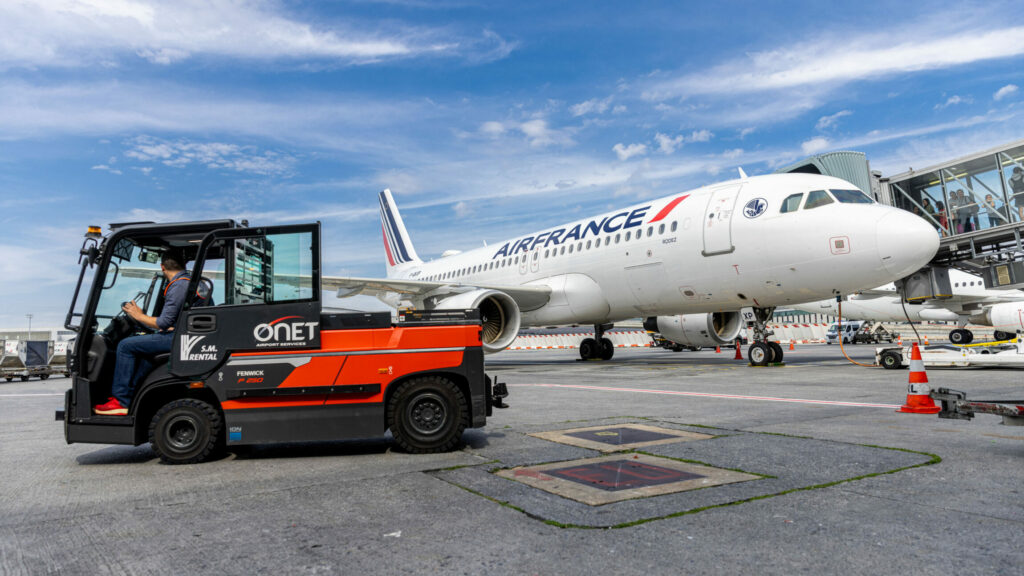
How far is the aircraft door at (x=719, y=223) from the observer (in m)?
12.9

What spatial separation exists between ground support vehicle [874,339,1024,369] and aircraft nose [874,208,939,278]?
5.95ft

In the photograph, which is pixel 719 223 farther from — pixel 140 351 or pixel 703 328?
pixel 140 351

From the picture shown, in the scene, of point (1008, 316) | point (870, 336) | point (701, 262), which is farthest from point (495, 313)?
point (870, 336)

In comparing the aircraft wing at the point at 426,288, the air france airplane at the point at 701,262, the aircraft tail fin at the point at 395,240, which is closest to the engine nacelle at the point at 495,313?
the air france airplane at the point at 701,262

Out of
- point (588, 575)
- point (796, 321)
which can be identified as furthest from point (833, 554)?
point (796, 321)

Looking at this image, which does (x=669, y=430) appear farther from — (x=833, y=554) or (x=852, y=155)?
(x=852, y=155)

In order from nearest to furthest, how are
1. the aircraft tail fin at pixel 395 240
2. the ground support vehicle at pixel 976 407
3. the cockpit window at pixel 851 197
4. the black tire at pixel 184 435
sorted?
1. the ground support vehicle at pixel 976 407
2. the black tire at pixel 184 435
3. the cockpit window at pixel 851 197
4. the aircraft tail fin at pixel 395 240

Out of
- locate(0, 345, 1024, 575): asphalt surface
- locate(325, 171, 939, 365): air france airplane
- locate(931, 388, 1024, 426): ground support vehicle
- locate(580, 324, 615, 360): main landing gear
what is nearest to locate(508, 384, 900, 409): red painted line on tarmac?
locate(0, 345, 1024, 575): asphalt surface

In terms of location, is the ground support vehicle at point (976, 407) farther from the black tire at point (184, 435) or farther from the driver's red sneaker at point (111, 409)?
the driver's red sneaker at point (111, 409)

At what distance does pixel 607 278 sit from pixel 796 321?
45.1 metres

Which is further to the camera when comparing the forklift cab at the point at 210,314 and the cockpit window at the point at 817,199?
the cockpit window at the point at 817,199

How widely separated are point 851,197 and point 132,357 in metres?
11.9

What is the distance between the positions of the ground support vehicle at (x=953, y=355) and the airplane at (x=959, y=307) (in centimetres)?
810

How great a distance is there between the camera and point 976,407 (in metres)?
4.46
